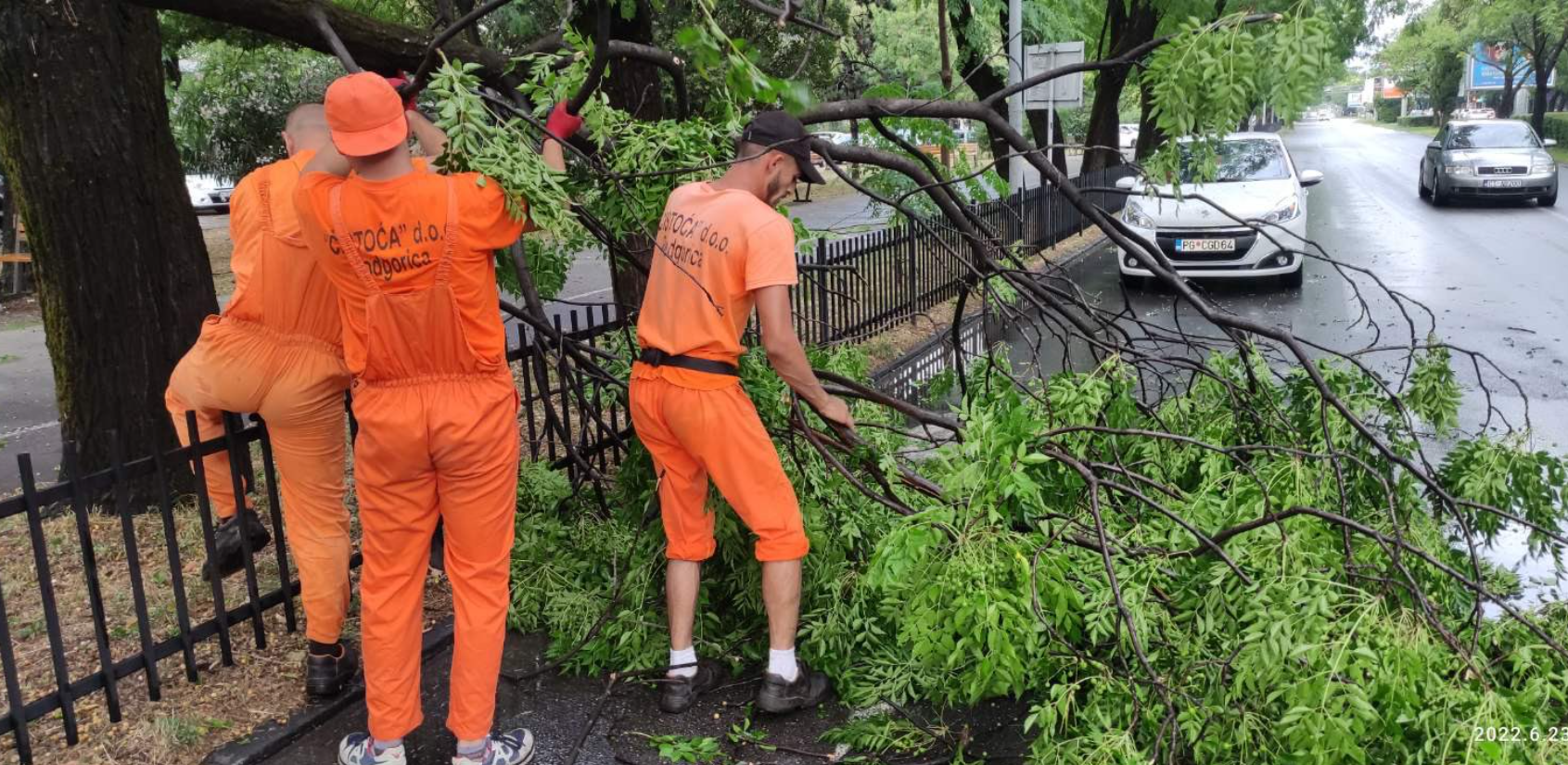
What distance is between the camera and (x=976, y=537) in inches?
119

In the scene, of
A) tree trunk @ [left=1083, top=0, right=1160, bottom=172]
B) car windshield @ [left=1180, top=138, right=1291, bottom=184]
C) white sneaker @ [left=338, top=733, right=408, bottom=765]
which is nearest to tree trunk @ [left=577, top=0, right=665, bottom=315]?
white sneaker @ [left=338, top=733, right=408, bottom=765]

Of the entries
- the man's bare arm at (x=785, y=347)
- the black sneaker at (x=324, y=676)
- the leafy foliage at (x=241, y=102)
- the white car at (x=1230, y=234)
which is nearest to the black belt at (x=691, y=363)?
the man's bare arm at (x=785, y=347)

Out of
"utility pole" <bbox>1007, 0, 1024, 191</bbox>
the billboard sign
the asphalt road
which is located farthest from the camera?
the billboard sign

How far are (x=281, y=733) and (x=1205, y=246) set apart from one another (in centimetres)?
1192

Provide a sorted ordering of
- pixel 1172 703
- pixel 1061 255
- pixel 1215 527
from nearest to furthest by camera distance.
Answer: pixel 1172 703 → pixel 1215 527 → pixel 1061 255

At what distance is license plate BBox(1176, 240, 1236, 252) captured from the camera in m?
13.0

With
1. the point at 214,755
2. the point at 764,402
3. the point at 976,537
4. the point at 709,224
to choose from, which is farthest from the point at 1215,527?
the point at 214,755

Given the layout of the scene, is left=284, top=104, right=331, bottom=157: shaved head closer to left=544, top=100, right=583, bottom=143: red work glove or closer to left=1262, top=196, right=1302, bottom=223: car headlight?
left=544, top=100, right=583, bottom=143: red work glove

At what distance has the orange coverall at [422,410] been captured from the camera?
10.2 ft

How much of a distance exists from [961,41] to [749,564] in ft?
39.3

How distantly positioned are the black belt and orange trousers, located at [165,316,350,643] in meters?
1.11

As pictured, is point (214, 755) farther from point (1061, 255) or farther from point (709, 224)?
point (1061, 255)

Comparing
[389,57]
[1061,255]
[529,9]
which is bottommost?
[1061,255]

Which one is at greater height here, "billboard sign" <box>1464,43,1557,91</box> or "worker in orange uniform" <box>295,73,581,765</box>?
"billboard sign" <box>1464,43,1557,91</box>
